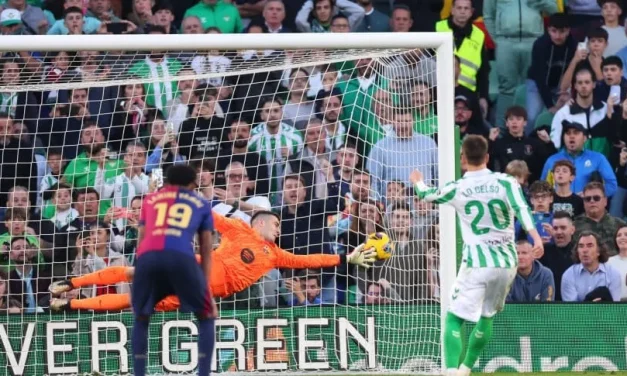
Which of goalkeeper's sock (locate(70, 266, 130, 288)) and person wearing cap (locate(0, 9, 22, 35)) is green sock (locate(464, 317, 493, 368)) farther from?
person wearing cap (locate(0, 9, 22, 35))

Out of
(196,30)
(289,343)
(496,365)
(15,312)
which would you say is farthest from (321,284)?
(196,30)

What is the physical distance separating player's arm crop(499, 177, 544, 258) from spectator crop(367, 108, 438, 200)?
2569mm

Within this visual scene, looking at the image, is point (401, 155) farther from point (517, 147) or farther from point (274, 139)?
point (517, 147)

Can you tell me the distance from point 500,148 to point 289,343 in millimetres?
4056

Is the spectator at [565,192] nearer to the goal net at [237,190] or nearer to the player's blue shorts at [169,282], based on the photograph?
the goal net at [237,190]

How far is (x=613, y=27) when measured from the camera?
18125 mm

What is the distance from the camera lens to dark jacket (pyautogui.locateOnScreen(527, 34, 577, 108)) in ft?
58.2

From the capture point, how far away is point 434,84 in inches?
560

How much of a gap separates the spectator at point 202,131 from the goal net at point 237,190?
0.02 m

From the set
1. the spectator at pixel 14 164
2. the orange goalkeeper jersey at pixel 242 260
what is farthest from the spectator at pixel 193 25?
the orange goalkeeper jersey at pixel 242 260

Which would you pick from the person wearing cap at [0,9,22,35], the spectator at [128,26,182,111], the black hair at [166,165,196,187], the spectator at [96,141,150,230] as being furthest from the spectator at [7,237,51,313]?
the black hair at [166,165,196,187]

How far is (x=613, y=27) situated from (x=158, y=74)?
6295mm

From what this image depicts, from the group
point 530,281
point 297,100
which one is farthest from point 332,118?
point 530,281

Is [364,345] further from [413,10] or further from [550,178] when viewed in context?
[413,10]
